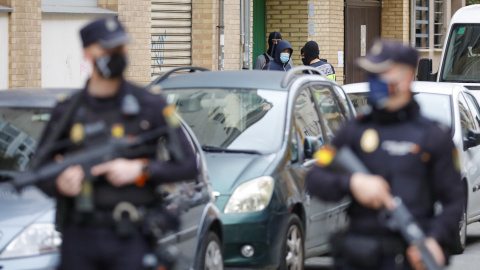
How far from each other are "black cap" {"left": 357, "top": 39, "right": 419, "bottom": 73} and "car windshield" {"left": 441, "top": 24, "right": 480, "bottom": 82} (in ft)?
45.5

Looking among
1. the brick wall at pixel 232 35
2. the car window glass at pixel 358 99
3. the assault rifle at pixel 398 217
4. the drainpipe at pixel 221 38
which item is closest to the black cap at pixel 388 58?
the assault rifle at pixel 398 217

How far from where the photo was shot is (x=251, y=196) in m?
8.27

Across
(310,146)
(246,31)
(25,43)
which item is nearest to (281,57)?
(246,31)

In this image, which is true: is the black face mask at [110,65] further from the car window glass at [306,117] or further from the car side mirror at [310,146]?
the car window glass at [306,117]

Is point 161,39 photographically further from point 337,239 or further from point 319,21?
point 337,239

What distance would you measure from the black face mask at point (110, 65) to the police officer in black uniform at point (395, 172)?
3.08ft

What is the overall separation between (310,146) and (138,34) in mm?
9405

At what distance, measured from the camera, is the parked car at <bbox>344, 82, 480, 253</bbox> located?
37.9 ft

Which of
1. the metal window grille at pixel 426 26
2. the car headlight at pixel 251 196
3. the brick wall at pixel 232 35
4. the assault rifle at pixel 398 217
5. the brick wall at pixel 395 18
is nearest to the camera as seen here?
the assault rifle at pixel 398 217

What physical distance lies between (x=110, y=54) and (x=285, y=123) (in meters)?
4.37

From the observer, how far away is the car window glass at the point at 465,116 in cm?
1191

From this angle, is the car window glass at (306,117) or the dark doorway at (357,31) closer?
the car window glass at (306,117)

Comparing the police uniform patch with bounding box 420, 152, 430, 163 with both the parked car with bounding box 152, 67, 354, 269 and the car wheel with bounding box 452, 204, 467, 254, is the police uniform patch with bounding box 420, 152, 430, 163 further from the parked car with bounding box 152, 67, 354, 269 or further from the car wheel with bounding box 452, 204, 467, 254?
the car wheel with bounding box 452, 204, 467, 254

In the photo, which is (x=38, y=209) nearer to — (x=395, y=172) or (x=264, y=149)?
(x=395, y=172)
